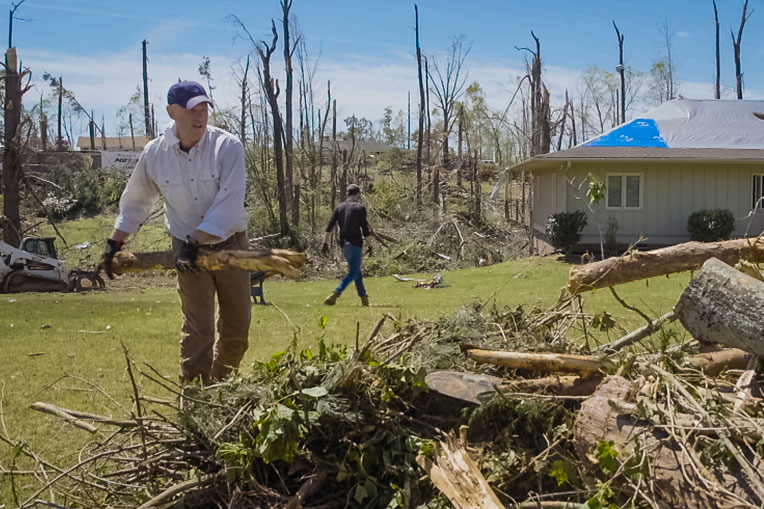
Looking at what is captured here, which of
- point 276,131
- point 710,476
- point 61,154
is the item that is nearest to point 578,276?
point 710,476

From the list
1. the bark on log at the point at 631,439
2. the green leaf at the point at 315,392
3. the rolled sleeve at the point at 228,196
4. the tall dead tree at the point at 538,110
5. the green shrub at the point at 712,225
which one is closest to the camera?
the bark on log at the point at 631,439

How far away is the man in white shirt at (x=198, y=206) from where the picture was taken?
4.75m

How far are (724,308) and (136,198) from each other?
367 centimetres

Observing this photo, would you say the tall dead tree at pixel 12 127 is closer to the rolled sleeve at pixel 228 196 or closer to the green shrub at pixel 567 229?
the green shrub at pixel 567 229

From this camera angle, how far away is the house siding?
22.4 m

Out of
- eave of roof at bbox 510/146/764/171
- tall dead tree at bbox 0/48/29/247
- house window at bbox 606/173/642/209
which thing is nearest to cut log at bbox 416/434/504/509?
tall dead tree at bbox 0/48/29/247

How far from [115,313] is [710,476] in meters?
10.5

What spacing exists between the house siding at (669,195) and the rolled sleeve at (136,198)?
1861cm

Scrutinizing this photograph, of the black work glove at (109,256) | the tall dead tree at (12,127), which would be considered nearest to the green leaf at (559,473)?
the black work glove at (109,256)

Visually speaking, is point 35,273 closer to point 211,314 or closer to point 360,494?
point 211,314

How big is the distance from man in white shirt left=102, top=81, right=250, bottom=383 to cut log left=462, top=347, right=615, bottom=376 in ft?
5.63

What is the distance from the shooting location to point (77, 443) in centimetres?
466

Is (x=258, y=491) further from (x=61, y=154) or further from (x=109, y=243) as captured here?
(x=61, y=154)

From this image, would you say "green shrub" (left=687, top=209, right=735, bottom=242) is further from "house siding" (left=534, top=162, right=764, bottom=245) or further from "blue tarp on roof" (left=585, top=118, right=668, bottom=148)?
"blue tarp on roof" (left=585, top=118, right=668, bottom=148)
